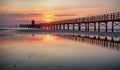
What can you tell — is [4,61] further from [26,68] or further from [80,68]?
[80,68]

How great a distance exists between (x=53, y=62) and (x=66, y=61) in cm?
53

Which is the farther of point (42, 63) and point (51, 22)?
point (51, 22)

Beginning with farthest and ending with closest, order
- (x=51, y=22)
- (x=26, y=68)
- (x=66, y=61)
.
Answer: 1. (x=51, y=22)
2. (x=66, y=61)
3. (x=26, y=68)

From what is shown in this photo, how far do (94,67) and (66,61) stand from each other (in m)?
1.45

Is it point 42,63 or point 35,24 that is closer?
point 42,63

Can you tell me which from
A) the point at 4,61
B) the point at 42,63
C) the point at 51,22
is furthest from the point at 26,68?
the point at 51,22

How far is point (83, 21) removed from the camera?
129 ft

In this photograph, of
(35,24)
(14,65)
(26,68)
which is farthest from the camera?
(35,24)

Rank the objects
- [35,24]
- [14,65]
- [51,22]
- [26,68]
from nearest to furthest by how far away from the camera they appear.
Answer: [26,68], [14,65], [51,22], [35,24]

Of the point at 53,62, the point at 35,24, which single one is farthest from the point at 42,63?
the point at 35,24

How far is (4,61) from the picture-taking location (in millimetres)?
9305

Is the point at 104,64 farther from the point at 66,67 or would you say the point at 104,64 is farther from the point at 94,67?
the point at 66,67

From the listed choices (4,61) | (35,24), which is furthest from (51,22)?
(4,61)

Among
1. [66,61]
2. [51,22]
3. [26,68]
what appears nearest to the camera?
[26,68]
